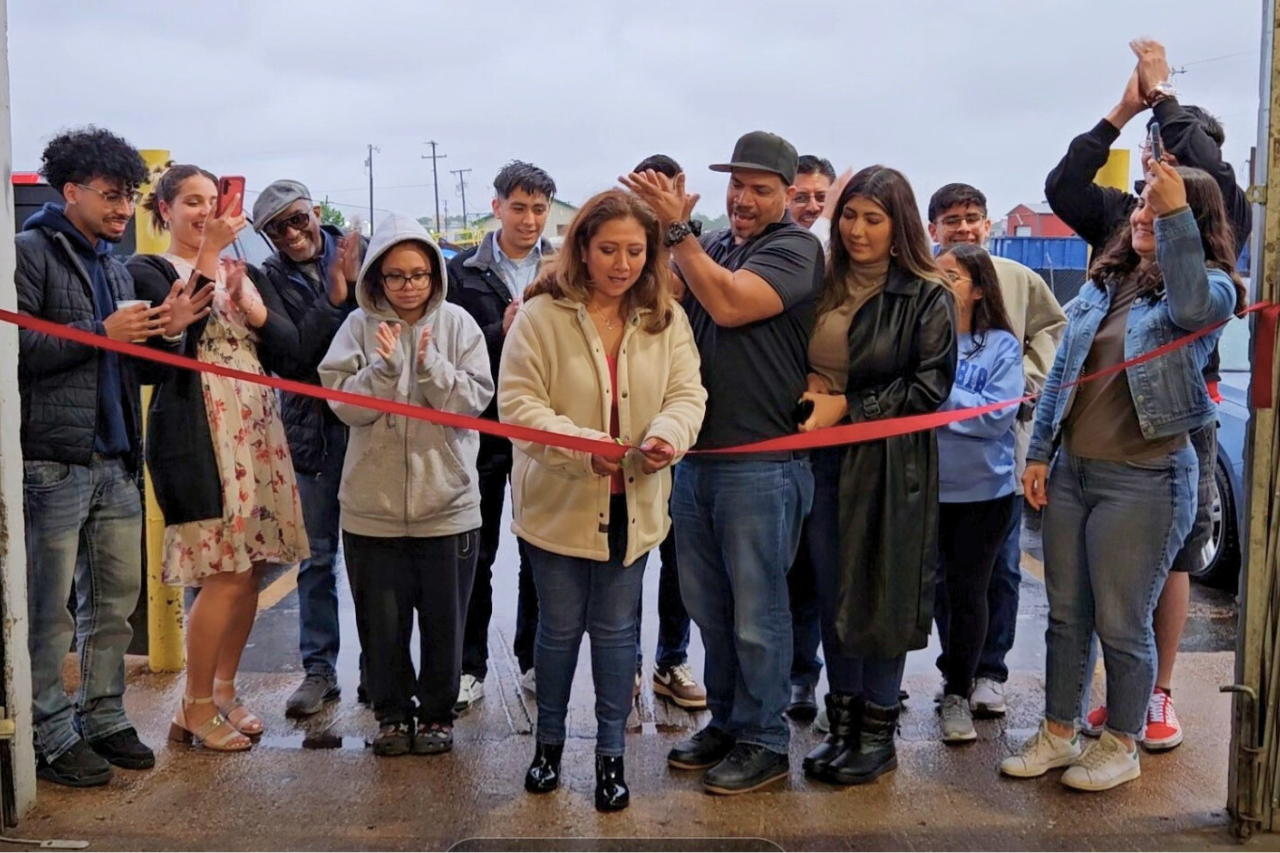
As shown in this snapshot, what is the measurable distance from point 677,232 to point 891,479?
97cm

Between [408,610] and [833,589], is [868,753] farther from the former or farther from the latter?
[408,610]

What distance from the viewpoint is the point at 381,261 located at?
3699 mm

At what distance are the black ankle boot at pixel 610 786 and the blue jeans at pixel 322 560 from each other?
1.36m

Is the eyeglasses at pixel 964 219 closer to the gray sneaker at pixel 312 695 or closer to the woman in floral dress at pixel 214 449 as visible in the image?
the woman in floral dress at pixel 214 449

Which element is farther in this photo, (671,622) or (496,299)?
(671,622)

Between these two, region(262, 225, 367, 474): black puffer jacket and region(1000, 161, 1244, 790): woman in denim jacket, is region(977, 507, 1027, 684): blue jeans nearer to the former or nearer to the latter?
region(1000, 161, 1244, 790): woman in denim jacket

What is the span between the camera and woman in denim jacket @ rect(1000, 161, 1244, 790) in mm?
3383

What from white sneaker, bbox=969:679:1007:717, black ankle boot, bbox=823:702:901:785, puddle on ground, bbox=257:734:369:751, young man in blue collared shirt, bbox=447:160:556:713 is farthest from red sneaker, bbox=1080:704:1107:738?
puddle on ground, bbox=257:734:369:751

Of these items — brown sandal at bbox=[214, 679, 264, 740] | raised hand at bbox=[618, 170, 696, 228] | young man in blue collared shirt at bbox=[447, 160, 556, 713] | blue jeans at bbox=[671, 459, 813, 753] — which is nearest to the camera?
raised hand at bbox=[618, 170, 696, 228]

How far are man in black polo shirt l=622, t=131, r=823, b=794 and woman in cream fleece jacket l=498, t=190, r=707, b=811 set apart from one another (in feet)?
0.39

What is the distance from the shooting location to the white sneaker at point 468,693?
4.29 m

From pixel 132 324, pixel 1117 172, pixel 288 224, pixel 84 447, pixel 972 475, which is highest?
pixel 1117 172

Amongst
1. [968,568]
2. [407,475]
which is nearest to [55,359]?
[407,475]

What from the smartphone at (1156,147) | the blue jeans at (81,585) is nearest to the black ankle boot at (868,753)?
the smartphone at (1156,147)
